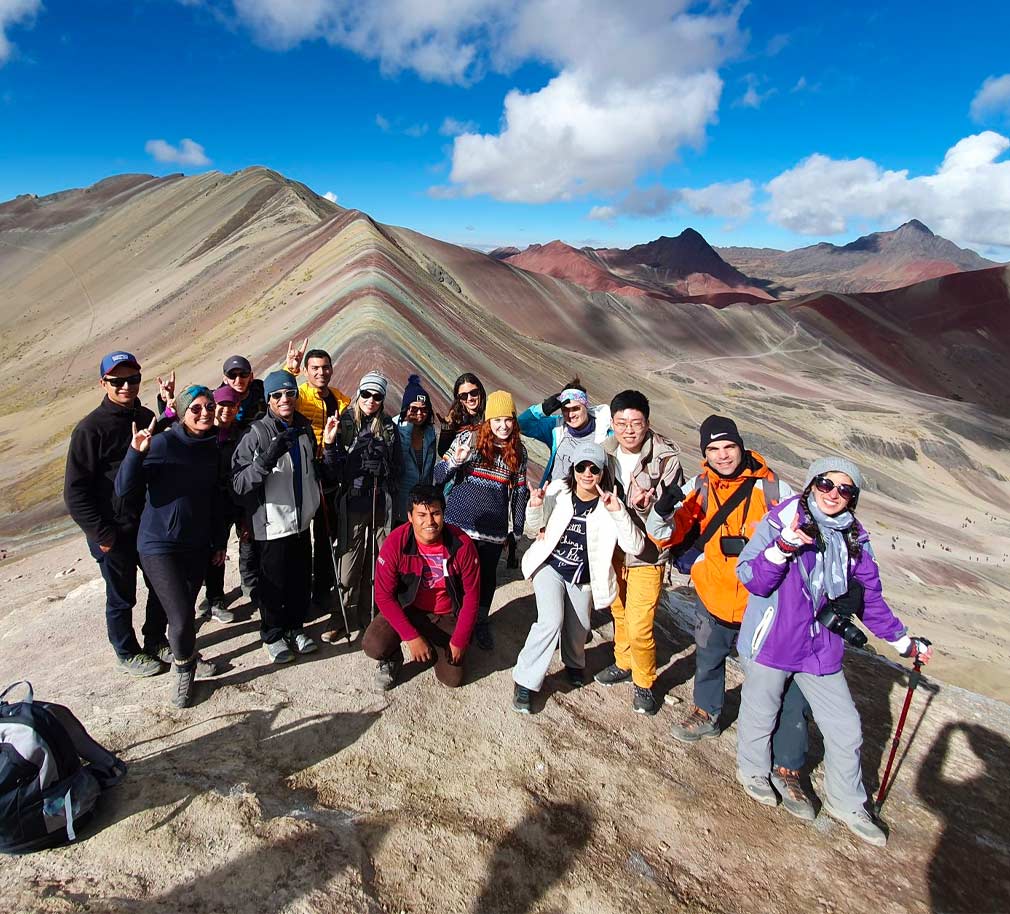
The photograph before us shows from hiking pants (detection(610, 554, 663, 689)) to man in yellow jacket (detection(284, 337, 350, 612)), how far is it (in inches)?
82.0

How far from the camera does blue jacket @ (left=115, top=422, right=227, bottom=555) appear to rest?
3.32m

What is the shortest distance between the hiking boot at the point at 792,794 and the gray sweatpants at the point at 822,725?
0.11 m

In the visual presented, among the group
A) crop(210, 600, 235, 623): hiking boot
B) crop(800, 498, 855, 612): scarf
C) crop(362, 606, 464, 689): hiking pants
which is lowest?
crop(210, 600, 235, 623): hiking boot

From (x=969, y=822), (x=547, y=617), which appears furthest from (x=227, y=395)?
(x=969, y=822)

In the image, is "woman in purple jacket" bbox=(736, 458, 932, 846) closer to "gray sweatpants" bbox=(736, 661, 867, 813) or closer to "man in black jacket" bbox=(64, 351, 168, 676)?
"gray sweatpants" bbox=(736, 661, 867, 813)

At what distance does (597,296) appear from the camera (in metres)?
40.7

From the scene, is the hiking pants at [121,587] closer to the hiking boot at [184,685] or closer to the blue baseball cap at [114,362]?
the hiking boot at [184,685]

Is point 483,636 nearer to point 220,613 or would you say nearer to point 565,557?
point 565,557

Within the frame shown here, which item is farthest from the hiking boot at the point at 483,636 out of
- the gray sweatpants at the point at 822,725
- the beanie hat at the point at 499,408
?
the gray sweatpants at the point at 822,725

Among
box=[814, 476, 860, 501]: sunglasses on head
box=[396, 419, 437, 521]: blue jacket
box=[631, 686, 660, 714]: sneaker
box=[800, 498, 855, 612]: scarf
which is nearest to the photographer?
box=[814, 476, 860, 501]: sunglasses on head

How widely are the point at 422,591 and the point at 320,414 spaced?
1654mm

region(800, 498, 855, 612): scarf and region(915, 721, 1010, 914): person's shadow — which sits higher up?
region(800, 498, 855, 612): scarf

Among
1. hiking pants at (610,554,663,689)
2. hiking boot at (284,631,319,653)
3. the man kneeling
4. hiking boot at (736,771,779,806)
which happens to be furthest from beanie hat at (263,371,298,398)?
hiking boot at (736,771,779,806)

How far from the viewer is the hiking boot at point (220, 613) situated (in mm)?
4633
